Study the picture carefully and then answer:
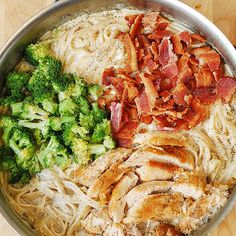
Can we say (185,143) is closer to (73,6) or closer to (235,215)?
(235,215)

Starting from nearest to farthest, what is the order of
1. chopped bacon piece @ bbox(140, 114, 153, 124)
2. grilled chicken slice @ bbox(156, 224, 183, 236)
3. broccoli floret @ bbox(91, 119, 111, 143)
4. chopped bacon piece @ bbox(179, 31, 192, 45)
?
1. grilled chicken slice @ bbox(156, 224, 183, 236)
2. broccoli floret @ bbox(91, 119, 111, 143)
3. chopped bacon piece @ bbox(140, 114, 153, 124)
4. chopped bacon piece @ bbox(179, 31, 192, 45)

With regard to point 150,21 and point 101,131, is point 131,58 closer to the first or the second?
point 150,21

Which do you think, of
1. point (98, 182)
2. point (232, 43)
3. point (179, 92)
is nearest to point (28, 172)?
point (98, 182)

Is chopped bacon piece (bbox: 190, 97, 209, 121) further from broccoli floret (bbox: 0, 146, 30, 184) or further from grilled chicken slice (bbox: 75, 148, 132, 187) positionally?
broccoli floret (bbox: 0, 146, 30, 184)

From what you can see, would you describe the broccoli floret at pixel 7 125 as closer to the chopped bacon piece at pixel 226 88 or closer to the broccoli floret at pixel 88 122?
the broccoli floret at pixel 88 122

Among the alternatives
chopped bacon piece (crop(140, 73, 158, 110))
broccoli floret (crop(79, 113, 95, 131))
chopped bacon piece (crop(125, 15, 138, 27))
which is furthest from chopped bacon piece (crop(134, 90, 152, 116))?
chopped bacon piece (crop(125, 15, 138, 27))
